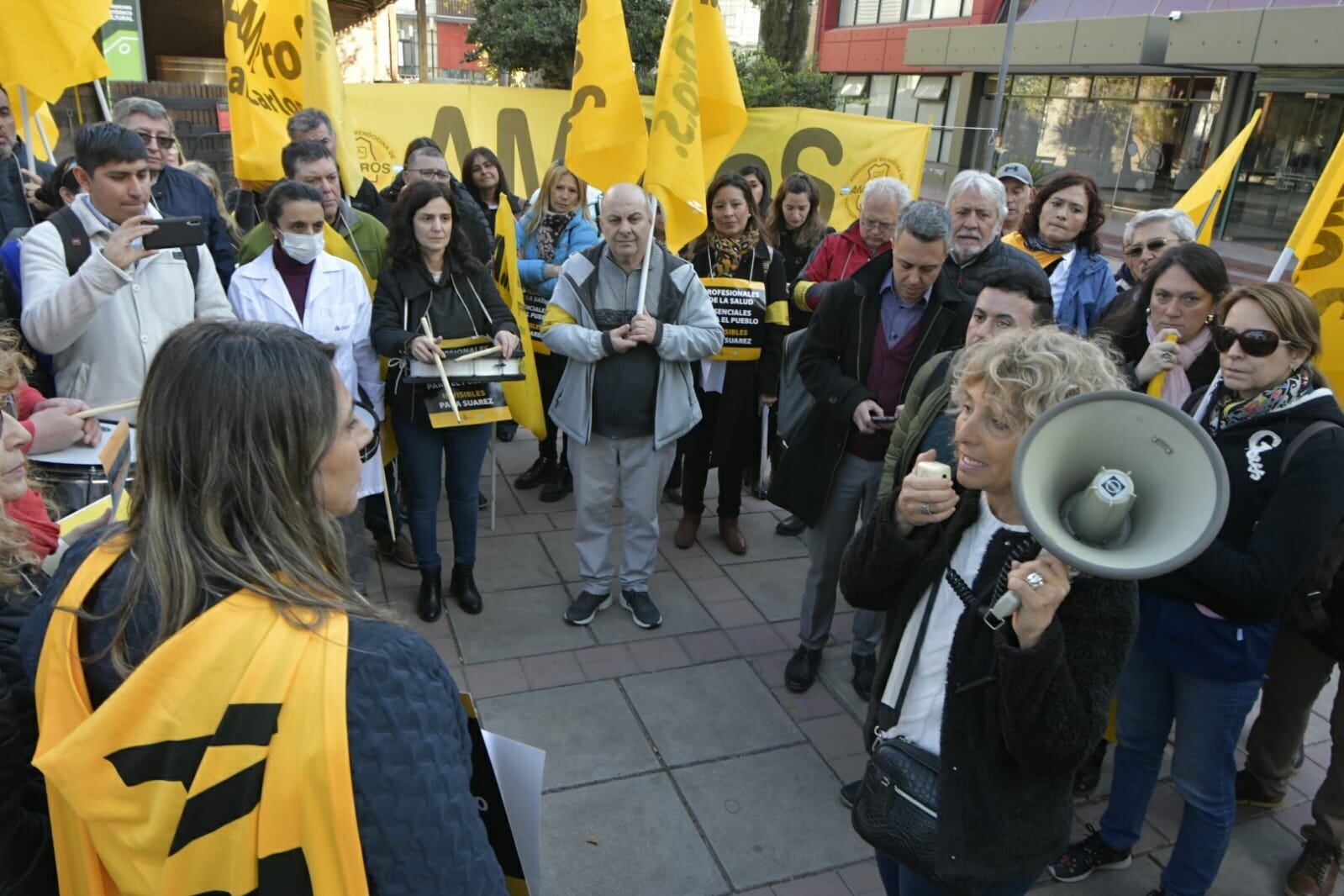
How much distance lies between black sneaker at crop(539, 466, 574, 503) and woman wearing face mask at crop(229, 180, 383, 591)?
5.47ft

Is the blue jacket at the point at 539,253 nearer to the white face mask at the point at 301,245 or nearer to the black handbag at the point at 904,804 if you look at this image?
the white face mask at the point at 301,245

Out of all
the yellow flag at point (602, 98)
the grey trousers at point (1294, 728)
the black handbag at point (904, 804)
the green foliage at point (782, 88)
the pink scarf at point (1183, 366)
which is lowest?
the grey trousers at point (1294, 728)

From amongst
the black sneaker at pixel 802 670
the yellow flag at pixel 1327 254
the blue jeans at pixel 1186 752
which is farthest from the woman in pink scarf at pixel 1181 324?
the black sneaker at pixel 802 670

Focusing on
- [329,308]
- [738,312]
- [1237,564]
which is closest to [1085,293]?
[738,312]

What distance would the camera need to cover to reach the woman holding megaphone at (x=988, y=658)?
173 cm

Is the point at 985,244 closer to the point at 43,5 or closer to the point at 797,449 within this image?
the point at 797,449

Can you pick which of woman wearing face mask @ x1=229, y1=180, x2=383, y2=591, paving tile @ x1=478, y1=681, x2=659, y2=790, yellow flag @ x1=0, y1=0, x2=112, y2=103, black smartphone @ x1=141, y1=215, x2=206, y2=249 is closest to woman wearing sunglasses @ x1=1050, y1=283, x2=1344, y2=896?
paving tile @ x1=478, y1=681, x2=659, y2=790

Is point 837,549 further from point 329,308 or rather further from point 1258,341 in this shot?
point 329,308

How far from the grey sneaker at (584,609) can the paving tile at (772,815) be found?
3.63ft

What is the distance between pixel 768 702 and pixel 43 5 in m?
4.20

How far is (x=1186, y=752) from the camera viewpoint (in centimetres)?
264

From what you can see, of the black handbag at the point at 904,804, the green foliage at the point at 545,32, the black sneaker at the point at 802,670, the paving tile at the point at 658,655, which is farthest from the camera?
the green foliage at the point at 545,32

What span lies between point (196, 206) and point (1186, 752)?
202 inches

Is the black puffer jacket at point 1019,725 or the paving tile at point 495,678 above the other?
the black puffer jacket at point 1019,725
